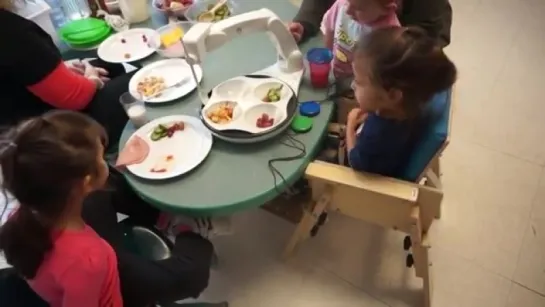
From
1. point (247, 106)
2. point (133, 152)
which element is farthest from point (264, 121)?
point (133, 152)

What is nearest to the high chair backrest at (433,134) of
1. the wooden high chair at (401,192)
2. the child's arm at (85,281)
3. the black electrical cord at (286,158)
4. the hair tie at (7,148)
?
the wooden high chair at (401,192)

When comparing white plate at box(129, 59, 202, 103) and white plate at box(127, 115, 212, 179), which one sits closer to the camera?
white plate at box(127, 115, 212, 179)

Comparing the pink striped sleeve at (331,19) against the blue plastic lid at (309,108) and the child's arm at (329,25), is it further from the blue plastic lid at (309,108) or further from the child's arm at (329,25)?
the blue plastic lid at (309,108)

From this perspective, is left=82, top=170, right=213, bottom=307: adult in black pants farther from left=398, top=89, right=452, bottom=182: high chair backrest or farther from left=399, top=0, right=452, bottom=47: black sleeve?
left=399, top=0, right=452, bottom=47: black sleeve

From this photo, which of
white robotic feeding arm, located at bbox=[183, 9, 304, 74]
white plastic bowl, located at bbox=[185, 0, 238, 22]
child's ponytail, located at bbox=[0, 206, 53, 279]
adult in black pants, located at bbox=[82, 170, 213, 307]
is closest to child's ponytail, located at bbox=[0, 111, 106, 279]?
child's ponytail, located at bbox=[0, 206, 53, 279]

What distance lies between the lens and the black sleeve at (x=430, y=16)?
1358 millimetres

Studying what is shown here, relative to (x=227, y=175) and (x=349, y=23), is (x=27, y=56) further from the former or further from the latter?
(x=349, y=23)

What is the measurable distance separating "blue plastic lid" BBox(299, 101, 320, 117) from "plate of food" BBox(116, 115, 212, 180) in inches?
9.8

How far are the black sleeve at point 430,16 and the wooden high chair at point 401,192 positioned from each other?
258 mm

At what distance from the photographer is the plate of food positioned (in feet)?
4.03

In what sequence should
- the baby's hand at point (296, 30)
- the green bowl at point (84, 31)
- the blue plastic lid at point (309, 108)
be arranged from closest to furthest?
the blue plastic lid at point (309, 108)
the baby's hand at point (296, 30)
the green bowl at point (84, 31)

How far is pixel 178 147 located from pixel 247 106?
0.21m

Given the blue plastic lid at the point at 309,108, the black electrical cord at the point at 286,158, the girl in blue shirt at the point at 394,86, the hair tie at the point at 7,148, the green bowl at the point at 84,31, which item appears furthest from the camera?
the green bowl at the point at 84,31

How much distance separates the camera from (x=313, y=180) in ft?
4.19
